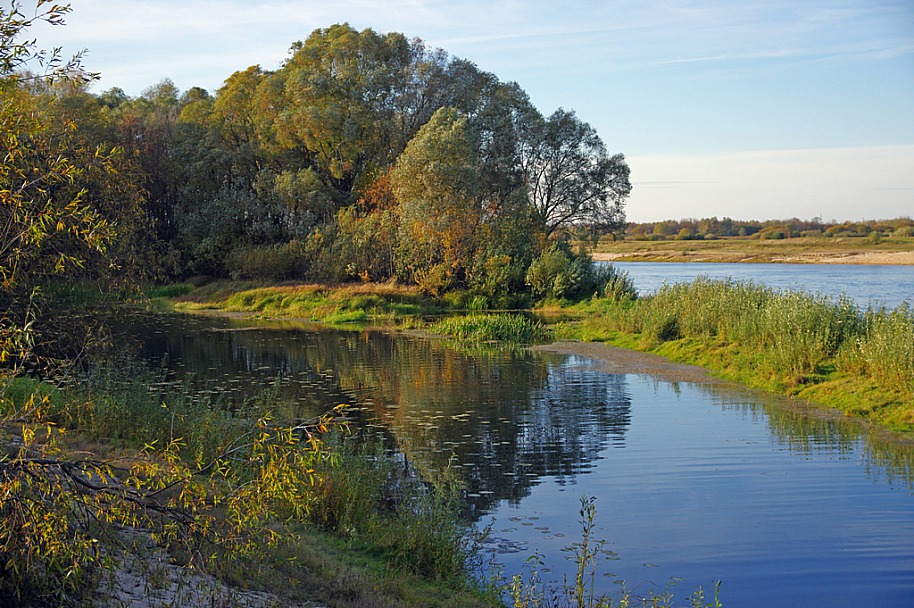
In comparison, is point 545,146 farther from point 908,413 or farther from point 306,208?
point 908,413

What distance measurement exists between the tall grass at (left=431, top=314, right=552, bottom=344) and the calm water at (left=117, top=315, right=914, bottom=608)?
5646 mm

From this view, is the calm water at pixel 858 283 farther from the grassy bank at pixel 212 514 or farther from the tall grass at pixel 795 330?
the grassy bank at pixel 212 514

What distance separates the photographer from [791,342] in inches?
726

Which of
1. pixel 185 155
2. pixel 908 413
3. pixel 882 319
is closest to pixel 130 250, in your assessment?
pixel 908 413

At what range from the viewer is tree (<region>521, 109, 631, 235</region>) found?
171ft

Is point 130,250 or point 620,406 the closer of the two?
point 130,250

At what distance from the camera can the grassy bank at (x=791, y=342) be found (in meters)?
15.4

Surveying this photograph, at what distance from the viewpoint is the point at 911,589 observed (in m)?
7.85

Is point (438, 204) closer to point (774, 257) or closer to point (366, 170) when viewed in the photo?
point (366, 170)

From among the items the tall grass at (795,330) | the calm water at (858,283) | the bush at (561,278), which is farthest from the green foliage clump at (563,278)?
the tall grass at (795,330)

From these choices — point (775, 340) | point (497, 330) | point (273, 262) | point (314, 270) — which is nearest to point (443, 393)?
point (775, 340)

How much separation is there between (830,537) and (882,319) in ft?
33.3

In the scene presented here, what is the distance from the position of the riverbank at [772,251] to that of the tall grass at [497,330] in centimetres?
4230

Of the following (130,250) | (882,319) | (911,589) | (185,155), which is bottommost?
(911,589)
